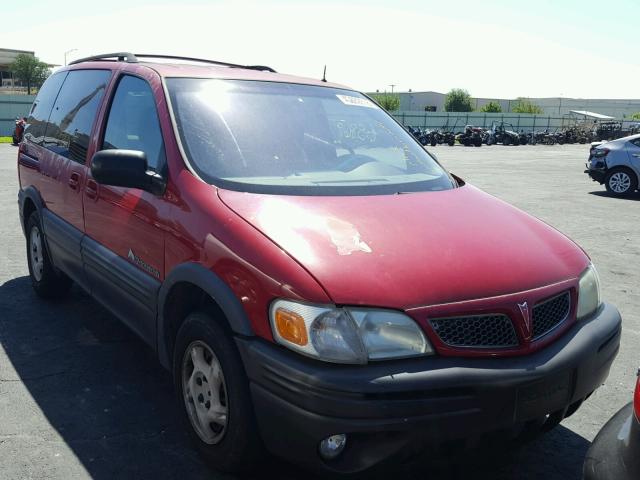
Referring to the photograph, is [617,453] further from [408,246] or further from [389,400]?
[408,246]

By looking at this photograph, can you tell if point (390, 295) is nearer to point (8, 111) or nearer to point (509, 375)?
point (509, 375)

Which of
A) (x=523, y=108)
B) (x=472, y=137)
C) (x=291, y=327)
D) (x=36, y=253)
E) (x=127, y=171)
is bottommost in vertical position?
(x=36, y=253)

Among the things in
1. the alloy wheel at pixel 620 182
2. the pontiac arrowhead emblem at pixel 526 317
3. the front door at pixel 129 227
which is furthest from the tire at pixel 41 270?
the alloy wheel at pixel 620 182

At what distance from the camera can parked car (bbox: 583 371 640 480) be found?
176 centimetres

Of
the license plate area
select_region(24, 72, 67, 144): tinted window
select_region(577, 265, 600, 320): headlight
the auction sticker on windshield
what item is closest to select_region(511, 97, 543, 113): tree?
select_region(24, 72, 67, 144): tinted window

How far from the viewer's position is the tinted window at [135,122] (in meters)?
3.34

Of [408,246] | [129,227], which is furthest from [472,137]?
[408,246]

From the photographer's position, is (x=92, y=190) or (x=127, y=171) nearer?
(x=127, y=171)

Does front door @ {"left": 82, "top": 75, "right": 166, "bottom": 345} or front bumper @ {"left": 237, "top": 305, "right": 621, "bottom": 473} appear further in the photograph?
front door @ {"left": 82, "top": 75, "right": 166, "bottom": 345}

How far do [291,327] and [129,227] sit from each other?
4.86 feet

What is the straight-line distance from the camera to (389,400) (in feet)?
7.16

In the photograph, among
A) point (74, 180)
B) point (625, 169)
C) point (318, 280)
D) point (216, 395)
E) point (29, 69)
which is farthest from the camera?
point (29, 69)

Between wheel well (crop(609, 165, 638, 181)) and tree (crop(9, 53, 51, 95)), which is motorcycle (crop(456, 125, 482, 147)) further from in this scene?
tree (crop(9, 53, 51, 95))

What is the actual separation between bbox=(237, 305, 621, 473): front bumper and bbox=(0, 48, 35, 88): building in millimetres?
→ 85809
